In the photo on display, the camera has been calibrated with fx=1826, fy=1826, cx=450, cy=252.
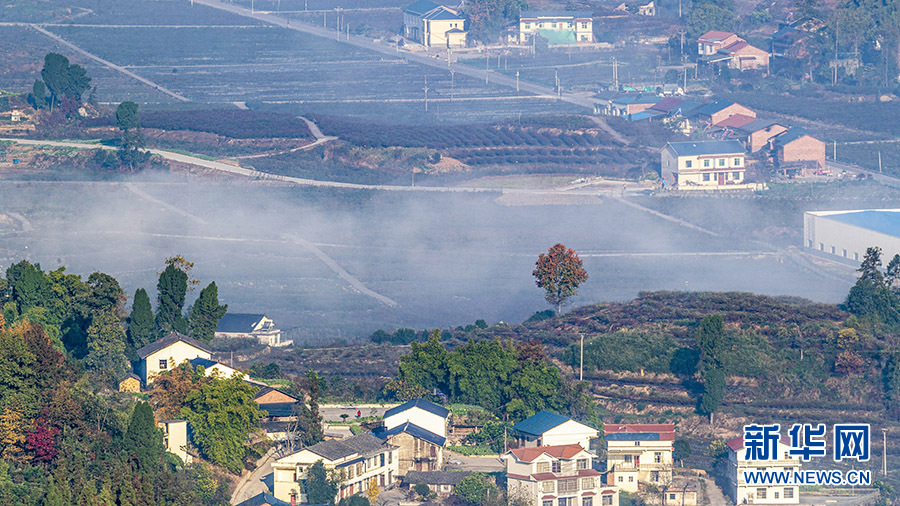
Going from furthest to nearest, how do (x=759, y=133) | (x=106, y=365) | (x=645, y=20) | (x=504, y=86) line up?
(x=645, y=20)
(x=504, y=86)
(x=759, y=133)
(x=106, y=365)

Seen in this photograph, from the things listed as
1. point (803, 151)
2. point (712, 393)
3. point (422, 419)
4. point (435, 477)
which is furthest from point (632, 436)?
point (803, 151)

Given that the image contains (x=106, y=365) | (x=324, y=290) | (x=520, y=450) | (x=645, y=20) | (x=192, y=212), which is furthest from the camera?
(x=645, y=20)

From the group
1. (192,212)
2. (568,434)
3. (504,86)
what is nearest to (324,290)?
(192,212)

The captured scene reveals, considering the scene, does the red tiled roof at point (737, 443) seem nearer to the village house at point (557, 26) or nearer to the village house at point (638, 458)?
the village house at point (638, 458)

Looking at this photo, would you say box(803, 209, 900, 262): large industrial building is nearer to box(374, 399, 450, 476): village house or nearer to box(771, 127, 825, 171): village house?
box(771, 127, 825, 171): village house

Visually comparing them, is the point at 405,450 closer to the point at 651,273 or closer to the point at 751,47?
the point at 651,273

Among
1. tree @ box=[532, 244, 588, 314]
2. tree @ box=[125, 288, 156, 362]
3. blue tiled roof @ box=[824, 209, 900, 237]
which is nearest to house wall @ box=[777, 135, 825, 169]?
blue tiled roof @ box=[824, 209, 900, 237]
